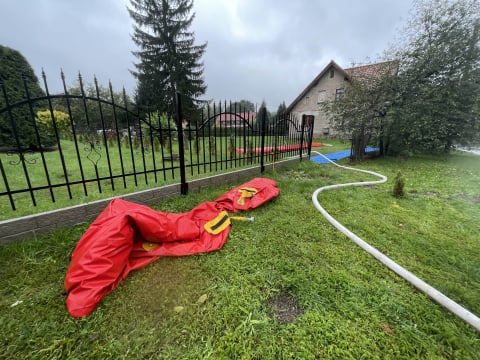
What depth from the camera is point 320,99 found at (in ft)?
63.5

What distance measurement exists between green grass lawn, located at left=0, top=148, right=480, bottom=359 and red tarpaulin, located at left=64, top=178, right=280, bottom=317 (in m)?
0.09

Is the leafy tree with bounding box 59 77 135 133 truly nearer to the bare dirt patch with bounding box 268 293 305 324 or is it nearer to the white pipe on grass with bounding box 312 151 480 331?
the bare dirt patch with bounding box 268 293 305 324

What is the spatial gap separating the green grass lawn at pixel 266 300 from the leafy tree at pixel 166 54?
15906 millimetres

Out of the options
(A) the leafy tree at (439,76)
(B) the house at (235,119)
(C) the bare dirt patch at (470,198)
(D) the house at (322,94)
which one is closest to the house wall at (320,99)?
(D) the house at (322,94)

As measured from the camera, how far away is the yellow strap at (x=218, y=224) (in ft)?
7.66

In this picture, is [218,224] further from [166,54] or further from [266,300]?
[166,54]

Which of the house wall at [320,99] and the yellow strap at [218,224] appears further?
the house wall at [320,99]

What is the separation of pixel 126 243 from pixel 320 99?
21.5m

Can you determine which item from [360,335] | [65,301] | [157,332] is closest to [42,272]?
[65,301]

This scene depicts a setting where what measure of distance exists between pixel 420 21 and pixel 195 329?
11.8 metres

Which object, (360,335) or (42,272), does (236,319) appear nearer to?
(360,335)

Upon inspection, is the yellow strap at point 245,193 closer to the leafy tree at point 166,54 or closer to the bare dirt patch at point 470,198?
the bare dirt patch at point 470,198

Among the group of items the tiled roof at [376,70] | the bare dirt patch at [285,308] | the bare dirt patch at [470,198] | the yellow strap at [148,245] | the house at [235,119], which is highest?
the tiled roof at [376,70]

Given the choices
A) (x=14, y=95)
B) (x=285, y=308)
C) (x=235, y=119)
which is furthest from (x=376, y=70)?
(x=14, y=95)
